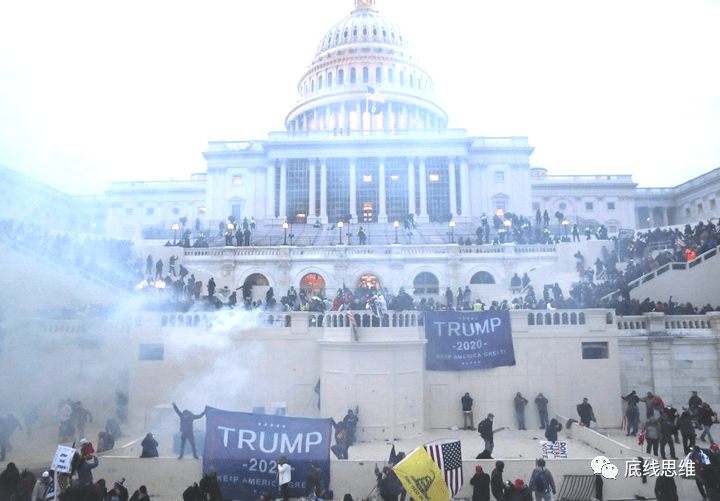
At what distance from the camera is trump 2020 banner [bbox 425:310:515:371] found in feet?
65.9

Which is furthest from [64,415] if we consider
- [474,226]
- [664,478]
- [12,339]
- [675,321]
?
[474,226]

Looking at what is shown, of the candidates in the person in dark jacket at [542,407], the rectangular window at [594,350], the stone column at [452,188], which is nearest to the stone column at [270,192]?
the stone column at [452,188]

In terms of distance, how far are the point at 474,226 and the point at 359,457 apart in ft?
133

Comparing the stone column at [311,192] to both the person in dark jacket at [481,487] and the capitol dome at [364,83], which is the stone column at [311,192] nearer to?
the capitol dome at [364,83]

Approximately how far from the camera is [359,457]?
1636 centimetres

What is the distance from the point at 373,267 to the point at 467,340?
53.8ft

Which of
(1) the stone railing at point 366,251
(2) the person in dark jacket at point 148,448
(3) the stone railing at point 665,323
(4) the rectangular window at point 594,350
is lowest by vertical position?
(2) the person in dark jacket at point 148,448

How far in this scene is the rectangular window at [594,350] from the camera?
20.6 m

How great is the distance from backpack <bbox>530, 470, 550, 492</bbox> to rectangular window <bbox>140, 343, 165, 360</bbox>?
537 inches

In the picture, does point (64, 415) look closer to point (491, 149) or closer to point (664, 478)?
point (664, 478)

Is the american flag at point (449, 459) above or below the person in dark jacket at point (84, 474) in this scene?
above

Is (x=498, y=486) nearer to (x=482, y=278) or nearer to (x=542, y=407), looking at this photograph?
(x=542, y=407)

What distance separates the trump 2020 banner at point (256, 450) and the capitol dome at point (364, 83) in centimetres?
6314

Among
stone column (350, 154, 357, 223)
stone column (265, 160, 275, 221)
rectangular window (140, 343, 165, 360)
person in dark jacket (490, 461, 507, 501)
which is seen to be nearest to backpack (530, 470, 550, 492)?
person in dark jacket (490, 461, 507, 501)
